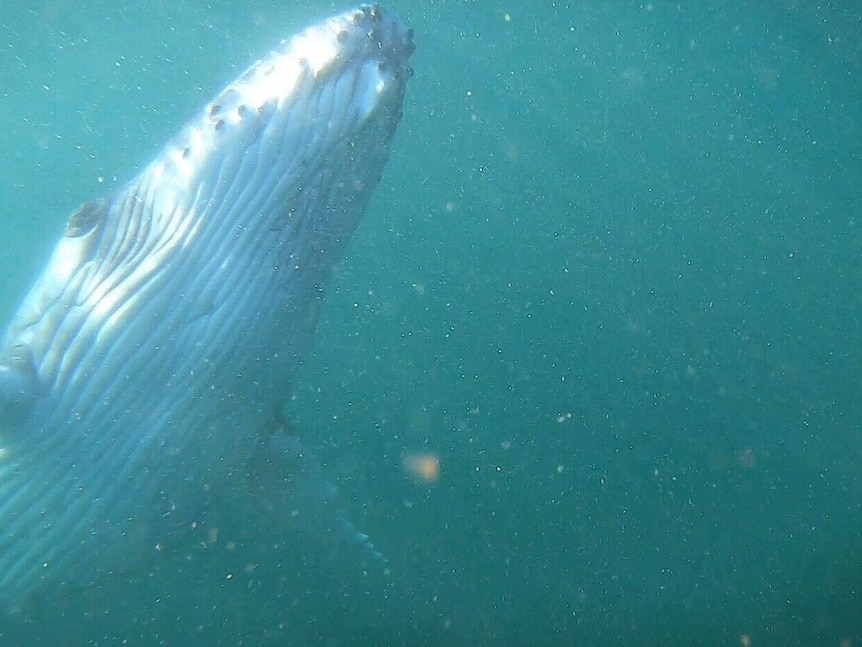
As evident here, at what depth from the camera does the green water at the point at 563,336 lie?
11508 millimetres

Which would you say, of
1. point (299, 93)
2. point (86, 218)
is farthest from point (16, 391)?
point (299, 93)

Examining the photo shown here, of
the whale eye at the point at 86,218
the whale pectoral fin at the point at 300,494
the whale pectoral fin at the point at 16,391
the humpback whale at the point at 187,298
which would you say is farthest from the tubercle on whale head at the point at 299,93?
the whale pectoral fin at the point at 300,494

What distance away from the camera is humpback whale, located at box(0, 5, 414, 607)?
132 inches

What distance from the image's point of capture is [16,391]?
11.6 ft

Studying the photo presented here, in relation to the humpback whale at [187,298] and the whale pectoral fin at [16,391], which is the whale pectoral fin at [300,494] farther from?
the whale pectoral fin at [16,391]

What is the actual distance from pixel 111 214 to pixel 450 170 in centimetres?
4324

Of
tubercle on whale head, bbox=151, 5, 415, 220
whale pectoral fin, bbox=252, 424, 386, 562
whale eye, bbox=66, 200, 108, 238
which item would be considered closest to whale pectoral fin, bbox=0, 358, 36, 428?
whale eye, bbox=66, 200, 108, 238

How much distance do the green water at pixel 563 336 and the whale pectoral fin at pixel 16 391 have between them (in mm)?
1499

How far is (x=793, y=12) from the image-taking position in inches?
874

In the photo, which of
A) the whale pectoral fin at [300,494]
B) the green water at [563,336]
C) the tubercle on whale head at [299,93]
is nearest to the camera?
the tubercle on whale head at [299,93]

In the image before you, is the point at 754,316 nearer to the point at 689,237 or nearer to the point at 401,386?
the point at 689,237

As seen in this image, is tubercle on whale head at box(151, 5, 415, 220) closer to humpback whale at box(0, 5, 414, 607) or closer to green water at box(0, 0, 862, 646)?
humpback whale at box(0, 5, 414, 607)

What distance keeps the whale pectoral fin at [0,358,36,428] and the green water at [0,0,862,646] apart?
4.92 ft

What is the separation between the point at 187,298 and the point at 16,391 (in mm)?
1119
